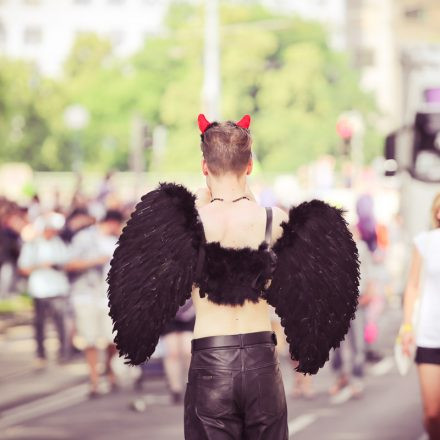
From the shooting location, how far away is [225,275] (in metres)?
4.84

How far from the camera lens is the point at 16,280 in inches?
867

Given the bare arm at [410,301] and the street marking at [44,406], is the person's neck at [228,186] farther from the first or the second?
the street marking at [44,406]

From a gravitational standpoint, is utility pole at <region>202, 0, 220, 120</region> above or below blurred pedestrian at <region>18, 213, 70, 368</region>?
above

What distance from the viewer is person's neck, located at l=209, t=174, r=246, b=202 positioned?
193 inches

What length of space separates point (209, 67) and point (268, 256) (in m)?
33.2

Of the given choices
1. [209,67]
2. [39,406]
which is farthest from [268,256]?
[209,67]

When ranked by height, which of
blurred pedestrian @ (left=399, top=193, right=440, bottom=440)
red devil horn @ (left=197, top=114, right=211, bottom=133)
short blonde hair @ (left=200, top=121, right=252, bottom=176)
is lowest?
blurred pedestrian @ (left=399, top=193, right=440, bottom=440)

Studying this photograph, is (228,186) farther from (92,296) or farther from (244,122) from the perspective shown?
(92,296)

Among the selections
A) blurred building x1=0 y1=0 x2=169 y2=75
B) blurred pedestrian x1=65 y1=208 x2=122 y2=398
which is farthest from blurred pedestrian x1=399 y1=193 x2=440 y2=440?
blurred building x1=0 y1=0 x2=169 y2=75

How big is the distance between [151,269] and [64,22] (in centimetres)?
12219

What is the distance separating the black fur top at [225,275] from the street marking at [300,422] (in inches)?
221

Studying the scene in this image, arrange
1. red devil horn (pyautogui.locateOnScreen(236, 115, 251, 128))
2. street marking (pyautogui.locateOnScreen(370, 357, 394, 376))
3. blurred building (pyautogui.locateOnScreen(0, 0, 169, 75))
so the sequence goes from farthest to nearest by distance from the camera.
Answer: blurred building (pyautogui.locateOnScreen(0, 0, 169, 75)) < street marking (pyautogui.locateOnScreen(370, 357, 394, 376)) < red devil horn (pyautogui.locateOnScreen(236, 115, 251, 128))

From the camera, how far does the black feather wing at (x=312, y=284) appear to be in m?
4.90

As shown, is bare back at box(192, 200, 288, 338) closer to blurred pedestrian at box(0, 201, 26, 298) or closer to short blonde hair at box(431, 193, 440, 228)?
short blonde hair at box(431, 193, 440, 228)
